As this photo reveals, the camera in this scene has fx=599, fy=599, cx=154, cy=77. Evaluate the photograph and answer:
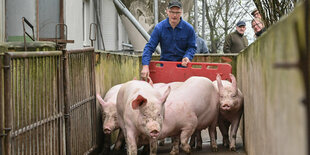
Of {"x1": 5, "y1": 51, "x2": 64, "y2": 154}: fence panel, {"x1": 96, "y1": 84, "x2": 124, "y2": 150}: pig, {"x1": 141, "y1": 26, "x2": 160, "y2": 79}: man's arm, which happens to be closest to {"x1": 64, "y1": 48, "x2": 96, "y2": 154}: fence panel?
{"x1": 96, "y1": 84, "x2": 124, "y2": 150}: pig

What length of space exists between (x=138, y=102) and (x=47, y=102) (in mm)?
999

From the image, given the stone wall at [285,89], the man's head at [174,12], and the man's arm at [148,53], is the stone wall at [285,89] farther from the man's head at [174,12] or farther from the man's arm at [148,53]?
the man's head at [174,12]

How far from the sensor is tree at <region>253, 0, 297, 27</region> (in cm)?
639

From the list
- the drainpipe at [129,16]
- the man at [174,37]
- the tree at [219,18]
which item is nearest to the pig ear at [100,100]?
the man at [174,37]

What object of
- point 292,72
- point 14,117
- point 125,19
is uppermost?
point 125,19

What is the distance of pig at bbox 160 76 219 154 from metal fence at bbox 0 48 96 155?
104 cm

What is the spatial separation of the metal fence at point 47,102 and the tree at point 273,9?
86.7 inches

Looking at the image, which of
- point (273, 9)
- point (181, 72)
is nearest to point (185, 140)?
point (181, 72)

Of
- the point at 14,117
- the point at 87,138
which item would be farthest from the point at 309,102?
the point at 87,138

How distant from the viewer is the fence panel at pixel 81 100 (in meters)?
6.69

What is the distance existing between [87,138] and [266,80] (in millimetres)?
3546

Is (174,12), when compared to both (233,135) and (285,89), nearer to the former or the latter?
(233,135)

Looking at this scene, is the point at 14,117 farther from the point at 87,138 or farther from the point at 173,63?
the point at 173,63

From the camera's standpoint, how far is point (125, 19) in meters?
21.9
